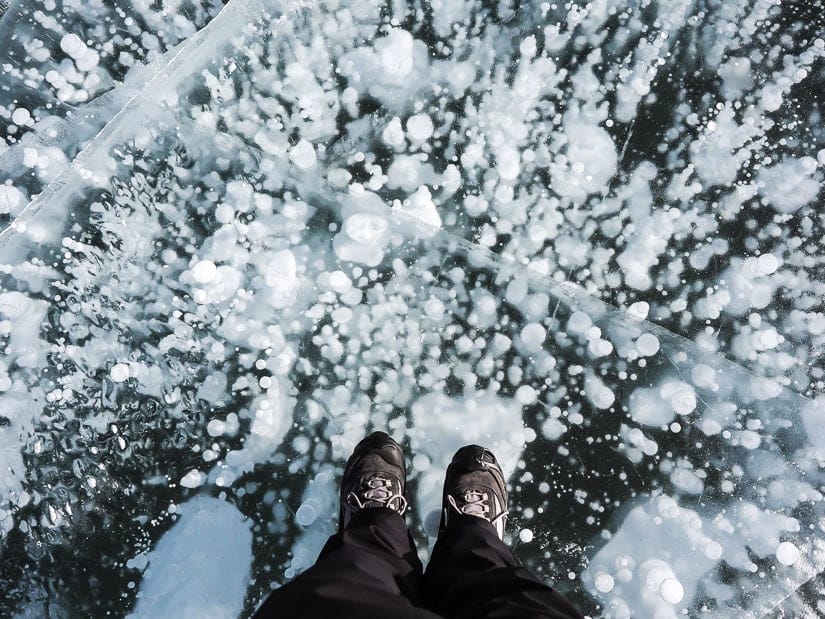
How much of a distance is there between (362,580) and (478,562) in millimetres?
237

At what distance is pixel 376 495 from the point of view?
1187 millimetres

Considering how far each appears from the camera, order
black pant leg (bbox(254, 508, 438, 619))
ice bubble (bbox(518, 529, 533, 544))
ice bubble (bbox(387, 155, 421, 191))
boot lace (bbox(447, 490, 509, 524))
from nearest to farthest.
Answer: black pant leg (bbox(254, 508, 438, 619)), boot lace (bbox(447, 490, 509, 524)), ice bubble (bbox(518, 529, 533, 544)), ice bubble (bbox(387, 155, 421, 191))

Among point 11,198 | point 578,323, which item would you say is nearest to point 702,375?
point 578,323

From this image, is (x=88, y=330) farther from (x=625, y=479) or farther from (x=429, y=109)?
(x=625, y=479)

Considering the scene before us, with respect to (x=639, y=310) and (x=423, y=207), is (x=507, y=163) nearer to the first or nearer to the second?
(x=423, y=207)

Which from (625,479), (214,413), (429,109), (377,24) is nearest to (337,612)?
(214,413)

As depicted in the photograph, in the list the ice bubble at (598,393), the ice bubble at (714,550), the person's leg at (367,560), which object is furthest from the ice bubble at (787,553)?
the person's leg at (367,560)

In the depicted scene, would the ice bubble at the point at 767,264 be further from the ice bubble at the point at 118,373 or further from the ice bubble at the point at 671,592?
the ice bubble at the point at 118,373

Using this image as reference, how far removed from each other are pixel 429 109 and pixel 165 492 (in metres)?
1.14

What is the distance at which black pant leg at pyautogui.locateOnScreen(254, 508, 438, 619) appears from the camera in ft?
2.52

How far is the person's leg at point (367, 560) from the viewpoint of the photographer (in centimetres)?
78

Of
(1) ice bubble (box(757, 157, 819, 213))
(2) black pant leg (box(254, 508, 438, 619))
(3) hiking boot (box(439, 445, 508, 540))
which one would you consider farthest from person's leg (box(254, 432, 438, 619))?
(1) ice bubble (box(757, 157, 819, 213))

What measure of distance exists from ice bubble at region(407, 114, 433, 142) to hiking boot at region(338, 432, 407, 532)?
0.76 m

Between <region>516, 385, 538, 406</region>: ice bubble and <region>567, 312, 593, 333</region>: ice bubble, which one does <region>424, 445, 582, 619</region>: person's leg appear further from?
<region>567, 312, 593, 333</region>: ice bubble
